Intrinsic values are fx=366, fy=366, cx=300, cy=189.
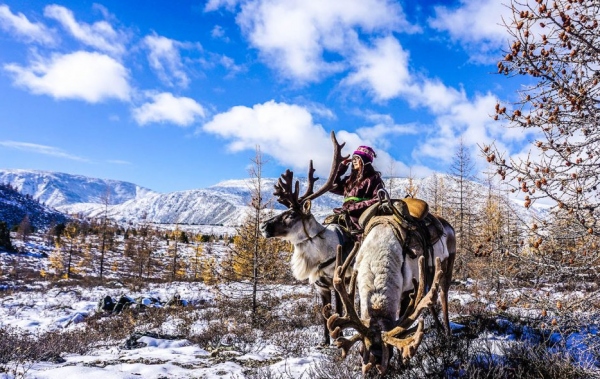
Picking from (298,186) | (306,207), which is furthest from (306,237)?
(298,186)

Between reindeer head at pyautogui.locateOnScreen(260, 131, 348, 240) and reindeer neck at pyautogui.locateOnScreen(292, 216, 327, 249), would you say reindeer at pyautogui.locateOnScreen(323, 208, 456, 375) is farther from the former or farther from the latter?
reindeer head at pyautogui.locateOnScreen(260, 131, 348, 240)

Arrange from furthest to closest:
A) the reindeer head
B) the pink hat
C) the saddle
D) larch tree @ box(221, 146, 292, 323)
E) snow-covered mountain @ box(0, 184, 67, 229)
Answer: snow-covered mountain @ box(0, 184, 67, 229) → larch tree @ box(221, 146, 292, 323) → the pink hat → the reindeer head → the saddle

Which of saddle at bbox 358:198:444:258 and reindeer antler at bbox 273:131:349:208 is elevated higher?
reindeer antler at bbox 273:131:349:208

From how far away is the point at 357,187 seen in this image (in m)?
6.88

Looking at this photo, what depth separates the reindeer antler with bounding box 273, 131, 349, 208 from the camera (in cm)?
654

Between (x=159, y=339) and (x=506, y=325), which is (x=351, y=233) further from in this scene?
(x=159, y=339)

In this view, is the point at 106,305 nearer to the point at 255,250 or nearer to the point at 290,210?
the point at 255,250

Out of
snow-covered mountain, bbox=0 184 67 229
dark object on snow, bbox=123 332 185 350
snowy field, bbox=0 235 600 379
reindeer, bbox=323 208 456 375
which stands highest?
snow-covered mountain, bbox=0 184 67 229

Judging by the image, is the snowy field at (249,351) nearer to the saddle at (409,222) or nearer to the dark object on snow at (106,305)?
the saddle at (409,222)

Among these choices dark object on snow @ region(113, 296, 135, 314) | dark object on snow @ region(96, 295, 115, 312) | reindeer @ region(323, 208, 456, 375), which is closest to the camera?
reindeer @ region(323, 208, 456, 375)

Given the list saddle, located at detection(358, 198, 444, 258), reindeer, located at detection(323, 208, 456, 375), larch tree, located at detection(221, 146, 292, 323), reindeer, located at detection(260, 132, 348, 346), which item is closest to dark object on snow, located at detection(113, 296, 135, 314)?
larch tree, located at detection(221, 146, 292, 323)

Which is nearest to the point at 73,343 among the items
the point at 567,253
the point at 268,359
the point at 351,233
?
the point at 268,359

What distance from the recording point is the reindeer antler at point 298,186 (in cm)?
654

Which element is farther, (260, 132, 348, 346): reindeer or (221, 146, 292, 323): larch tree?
(221, 146, 292, 323): larch tree
